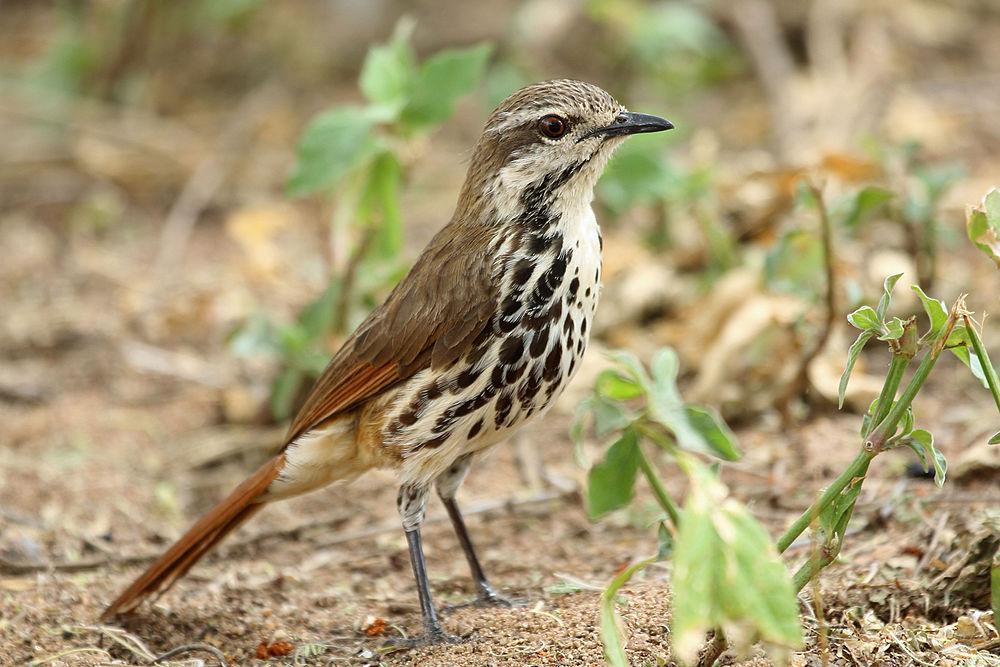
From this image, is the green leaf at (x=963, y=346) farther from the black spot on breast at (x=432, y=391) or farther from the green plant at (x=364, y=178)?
the green plant at (x=364, y=178)

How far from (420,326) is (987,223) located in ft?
5.81

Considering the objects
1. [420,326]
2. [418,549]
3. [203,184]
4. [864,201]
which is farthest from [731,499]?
[203,184]

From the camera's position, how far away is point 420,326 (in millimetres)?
3988

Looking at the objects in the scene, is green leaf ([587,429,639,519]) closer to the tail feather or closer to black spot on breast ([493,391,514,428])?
black spot on breast ([493,391,514,428])

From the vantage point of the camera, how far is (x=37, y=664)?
12.0ft

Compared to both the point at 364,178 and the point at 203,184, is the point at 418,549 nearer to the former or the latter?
the point at 364,178

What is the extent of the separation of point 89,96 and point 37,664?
256 inches

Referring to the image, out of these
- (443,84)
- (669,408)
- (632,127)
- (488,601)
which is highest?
(443,84)

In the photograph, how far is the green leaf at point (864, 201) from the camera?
188 inches

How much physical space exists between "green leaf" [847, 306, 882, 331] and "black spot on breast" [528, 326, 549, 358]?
1117 millimetres

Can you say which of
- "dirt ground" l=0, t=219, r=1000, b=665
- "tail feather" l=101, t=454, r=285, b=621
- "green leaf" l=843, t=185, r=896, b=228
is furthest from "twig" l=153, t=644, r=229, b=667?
"green leaf" l=843, t=185, r=896, b=228

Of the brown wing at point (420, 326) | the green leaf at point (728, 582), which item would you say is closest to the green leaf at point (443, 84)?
the brown wing at point (420, 326)

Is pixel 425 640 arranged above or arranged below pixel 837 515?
below

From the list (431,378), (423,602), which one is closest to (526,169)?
(431,378)
